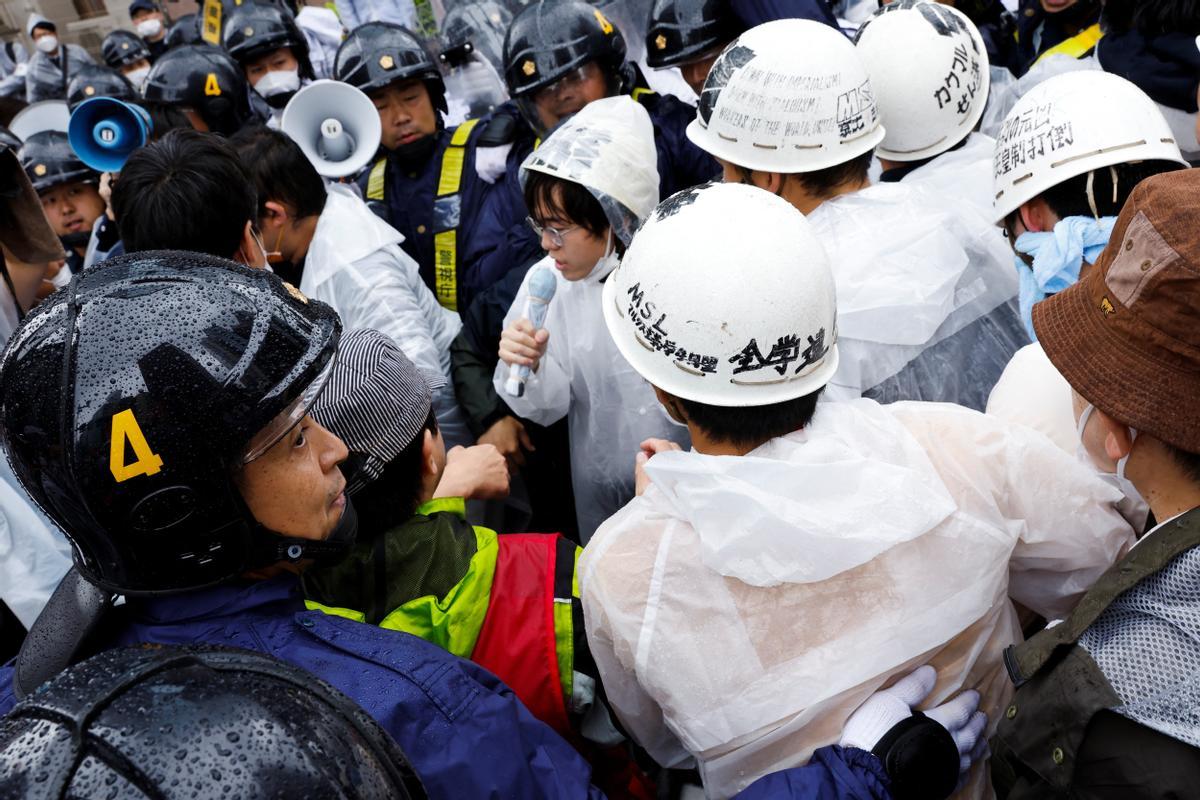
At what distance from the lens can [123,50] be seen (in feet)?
35.4

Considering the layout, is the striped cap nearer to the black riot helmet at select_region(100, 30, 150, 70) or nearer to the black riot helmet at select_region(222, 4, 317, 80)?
the black riot helmet at select_region(222, 4, 317, 80)

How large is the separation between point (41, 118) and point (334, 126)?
2994 mm

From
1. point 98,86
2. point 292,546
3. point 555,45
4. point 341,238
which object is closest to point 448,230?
point 341,238

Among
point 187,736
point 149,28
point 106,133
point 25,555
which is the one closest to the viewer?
point 187,736

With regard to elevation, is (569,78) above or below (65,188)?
above

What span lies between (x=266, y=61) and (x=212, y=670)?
259 inches

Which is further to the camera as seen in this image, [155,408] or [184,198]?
[184,198]

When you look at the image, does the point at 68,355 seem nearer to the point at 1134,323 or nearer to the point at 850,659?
the point at 850,659

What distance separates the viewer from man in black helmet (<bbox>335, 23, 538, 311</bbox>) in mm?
4145

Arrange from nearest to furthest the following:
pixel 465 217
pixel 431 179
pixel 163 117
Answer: pixel 465 217 < pixel 431 179 < pixel 163 117

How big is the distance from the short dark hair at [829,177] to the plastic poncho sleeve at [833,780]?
5.62ft

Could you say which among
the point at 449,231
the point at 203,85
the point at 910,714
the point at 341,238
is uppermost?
the point at 203,85

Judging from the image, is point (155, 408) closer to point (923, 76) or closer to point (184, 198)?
point (184, 198)

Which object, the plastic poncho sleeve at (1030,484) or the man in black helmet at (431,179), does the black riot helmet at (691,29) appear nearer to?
the man in black helmet at (431,179)
